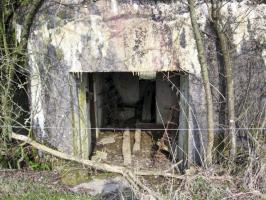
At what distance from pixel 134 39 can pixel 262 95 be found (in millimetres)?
2072

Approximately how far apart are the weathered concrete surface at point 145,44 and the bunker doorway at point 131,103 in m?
1.38

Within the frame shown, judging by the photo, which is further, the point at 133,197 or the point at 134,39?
the point at 134,39

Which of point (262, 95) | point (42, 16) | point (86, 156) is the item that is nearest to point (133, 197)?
point (86, 156)

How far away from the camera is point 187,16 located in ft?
21.0

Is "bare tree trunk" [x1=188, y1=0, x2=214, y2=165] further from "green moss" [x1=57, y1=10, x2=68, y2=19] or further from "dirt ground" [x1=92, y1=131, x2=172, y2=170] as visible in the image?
"green moss" [x1=57, y1=10, x2=68, y2=19]

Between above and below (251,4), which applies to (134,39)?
below

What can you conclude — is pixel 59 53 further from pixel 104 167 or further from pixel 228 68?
pixel 228 68

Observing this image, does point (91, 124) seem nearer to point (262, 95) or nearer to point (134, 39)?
point (134, 39)

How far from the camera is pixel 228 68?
635 centimetres

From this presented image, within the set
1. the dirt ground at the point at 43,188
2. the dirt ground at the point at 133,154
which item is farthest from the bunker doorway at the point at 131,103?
the dirt ground at the point at 43,188

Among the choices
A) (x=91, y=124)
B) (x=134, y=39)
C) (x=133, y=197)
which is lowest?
(x=133, y=197)

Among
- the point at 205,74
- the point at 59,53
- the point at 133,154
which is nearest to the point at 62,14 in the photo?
the point at 59,53

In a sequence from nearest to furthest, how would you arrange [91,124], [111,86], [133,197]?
1. [133,197]
2. [91,124]
3. [111,86]

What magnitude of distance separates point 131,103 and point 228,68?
4714 millimetres
